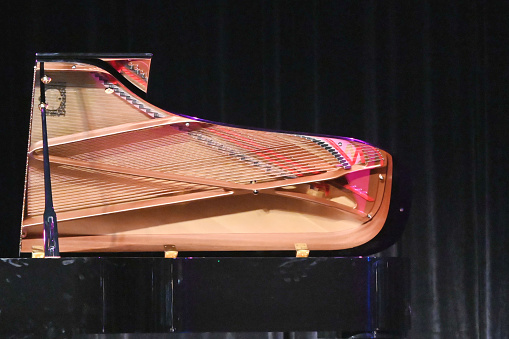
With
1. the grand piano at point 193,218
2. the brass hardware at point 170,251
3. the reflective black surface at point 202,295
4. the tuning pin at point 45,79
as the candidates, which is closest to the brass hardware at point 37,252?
the grand piano at point 193,218

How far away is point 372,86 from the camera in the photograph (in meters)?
3.98

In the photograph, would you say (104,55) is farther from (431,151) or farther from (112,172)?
(431,151)

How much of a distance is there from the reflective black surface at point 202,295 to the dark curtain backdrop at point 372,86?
1713 mm

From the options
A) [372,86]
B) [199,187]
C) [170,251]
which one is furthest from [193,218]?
[372,86]

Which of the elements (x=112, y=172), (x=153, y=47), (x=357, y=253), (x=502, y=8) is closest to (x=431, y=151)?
(x=502, y=8)

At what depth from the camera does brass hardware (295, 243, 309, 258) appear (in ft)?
8.31

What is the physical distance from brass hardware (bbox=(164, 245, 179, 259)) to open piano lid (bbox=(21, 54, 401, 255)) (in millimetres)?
64

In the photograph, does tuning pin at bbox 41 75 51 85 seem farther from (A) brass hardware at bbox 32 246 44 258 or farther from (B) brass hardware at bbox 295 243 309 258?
(B) brass hardware at bbox 295 243 309 258

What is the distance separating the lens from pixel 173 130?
261cm

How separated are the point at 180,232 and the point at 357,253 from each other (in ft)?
2.59

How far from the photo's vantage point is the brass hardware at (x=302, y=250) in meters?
2.53

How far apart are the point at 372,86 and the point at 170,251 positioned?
2.05 metres

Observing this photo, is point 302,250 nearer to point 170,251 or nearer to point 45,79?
point 170,251

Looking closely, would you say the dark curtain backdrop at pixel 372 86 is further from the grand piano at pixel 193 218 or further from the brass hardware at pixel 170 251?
the brass hardware at pixel 170 251
